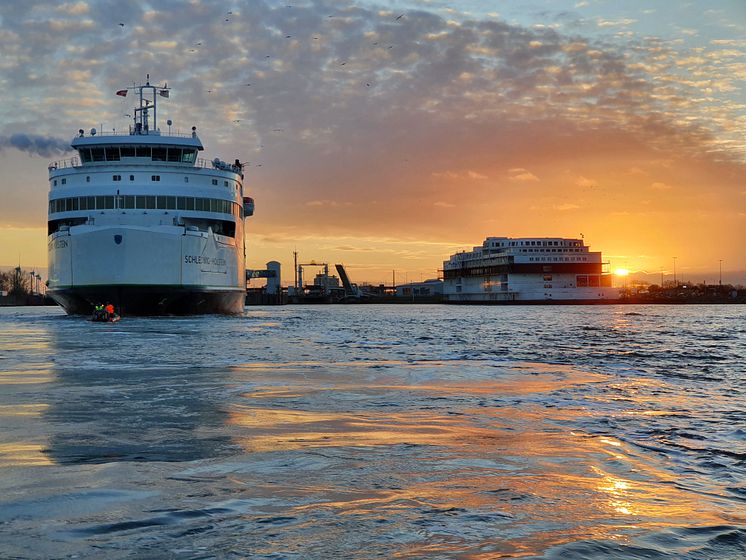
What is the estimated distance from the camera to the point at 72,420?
905 cm

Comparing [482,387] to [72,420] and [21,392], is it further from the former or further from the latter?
[21,392]

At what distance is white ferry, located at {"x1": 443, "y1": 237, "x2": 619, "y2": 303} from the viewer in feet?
490

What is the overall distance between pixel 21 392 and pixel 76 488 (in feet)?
23.8

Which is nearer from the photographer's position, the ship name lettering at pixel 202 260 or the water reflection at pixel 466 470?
the water reflection at pixel 466 470

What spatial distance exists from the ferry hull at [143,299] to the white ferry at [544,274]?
109981 mm

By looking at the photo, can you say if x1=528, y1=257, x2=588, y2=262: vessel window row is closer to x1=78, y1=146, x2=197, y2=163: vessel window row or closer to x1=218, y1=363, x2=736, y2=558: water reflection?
x1=78, y1=146, x2=197, y2=163: vessel window row

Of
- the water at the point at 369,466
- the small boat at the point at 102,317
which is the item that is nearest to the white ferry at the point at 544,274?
the small boat at the point at 102,317

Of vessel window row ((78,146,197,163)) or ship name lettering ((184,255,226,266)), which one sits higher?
vessel window row ((78,146,197,163))

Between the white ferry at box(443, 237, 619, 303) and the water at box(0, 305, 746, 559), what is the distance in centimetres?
13677

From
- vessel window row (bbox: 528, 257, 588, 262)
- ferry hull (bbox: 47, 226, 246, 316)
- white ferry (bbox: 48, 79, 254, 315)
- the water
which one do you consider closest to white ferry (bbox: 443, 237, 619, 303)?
vessel window row (bbox: 528, 257, 588, 262)

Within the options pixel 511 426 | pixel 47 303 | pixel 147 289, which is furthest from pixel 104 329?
pixel 47 303

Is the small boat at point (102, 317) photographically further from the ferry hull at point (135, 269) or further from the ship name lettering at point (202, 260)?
the ship name lettering at point (202, 260)

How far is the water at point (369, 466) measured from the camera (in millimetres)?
4527

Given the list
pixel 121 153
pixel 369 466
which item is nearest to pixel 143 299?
pixel 121 153
